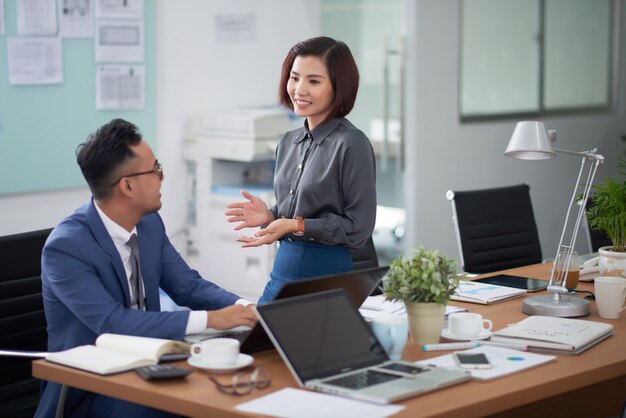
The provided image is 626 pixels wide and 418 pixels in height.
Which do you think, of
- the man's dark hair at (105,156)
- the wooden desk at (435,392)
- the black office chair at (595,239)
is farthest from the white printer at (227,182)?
the wooden desk at (435,392)

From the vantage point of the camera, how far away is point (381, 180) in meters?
7.00

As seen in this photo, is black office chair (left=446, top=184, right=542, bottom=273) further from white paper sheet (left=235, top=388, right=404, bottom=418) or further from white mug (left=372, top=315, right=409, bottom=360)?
white paper sheet (left=235, top=388, right=404, bottom=418)

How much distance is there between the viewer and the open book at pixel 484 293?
3143mm

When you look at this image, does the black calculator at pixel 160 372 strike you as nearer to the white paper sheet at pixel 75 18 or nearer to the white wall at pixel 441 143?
the white paper sheet at pixel 75 18

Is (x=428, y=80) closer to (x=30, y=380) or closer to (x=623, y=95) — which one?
(x=623, y=95)

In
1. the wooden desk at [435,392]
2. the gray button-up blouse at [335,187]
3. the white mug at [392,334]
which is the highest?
the gray button-up blouse at [335,187]

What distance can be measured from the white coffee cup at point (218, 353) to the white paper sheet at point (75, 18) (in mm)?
2897

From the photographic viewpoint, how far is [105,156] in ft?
8.78

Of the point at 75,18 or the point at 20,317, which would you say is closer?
the point at 20,317

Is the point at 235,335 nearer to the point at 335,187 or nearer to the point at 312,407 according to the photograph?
the point at 312,407

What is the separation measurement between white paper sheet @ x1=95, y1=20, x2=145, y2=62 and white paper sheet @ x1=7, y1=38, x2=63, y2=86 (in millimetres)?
252

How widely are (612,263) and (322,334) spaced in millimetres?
1320

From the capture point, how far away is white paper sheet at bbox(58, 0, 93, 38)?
4840 millimetres

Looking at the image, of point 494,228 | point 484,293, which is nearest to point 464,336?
point 484,293
